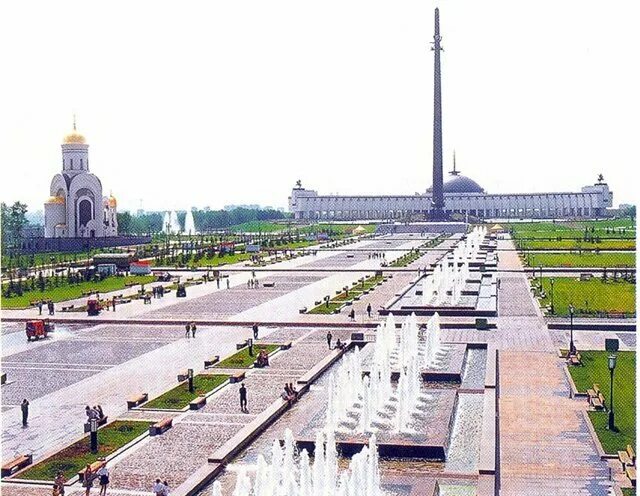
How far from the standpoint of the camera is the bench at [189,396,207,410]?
15.5 m

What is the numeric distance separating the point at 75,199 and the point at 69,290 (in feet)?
92.4

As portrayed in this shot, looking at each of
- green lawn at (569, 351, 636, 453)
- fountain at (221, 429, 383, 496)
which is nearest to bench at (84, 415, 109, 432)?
fountain at (221, 429, 383, 496)

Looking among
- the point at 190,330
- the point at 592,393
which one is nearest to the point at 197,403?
the point at 592,393

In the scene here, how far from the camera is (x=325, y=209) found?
148 meters

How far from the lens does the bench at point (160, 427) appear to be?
1391cm

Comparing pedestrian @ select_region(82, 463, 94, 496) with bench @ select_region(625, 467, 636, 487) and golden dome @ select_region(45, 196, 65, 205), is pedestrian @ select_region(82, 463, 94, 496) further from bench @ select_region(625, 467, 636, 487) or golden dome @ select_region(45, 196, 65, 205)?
golden dome @ select_region(45, 196, 65, 205)

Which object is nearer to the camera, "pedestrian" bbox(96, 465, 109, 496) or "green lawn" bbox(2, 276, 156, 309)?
"pedestrian" bbox(96, 465, 109, 496)

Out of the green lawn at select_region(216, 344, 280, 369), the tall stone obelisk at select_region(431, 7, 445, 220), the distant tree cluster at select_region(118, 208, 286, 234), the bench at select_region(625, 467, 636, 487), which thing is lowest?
the bench at select_region(625, 467, 636, 487)

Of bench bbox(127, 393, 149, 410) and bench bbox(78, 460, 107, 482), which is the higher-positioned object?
bench bbox(127, 393, 149, 410)

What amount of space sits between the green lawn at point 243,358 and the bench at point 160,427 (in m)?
5.10

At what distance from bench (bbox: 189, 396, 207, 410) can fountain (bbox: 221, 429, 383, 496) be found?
174 inches

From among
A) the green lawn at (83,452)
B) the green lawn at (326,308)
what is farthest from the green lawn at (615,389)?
the green lawn at (326,308)

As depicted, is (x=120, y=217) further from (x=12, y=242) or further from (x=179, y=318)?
(x=179, y=318)

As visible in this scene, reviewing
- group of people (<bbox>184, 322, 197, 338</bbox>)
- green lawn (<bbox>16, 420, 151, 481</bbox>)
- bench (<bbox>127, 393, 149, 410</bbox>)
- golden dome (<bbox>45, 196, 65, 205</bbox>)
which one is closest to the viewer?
green lawn (<bbox>16, 420, 151, 481</bbox>)
